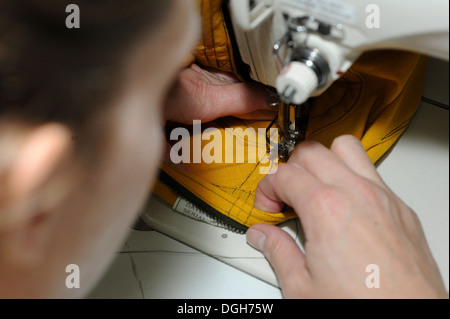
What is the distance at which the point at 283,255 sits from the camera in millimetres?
578

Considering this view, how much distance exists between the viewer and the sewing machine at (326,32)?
45 centimetres

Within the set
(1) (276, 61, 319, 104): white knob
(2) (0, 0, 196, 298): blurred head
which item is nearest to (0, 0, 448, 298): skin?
(2) (0, 0, 196, 298): blurred head

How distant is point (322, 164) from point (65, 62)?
1.06ft

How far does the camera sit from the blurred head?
340 millimetres

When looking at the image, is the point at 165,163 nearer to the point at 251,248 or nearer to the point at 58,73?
the point at 251,248

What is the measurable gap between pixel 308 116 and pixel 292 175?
17 cm

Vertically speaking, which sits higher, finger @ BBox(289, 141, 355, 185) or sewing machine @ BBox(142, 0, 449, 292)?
sewing machine @ BBox(142, 0, 449, 292)

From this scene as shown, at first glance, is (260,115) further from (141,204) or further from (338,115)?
(141,204)

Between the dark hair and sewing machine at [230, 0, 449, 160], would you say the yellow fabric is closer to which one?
sewing machine at [230, 0, 449, 160]

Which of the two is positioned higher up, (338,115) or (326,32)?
(326,32)

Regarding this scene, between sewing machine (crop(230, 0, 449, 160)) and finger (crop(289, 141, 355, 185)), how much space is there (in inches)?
3.1

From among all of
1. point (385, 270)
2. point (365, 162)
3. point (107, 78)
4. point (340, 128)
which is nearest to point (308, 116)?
point (340, 128)

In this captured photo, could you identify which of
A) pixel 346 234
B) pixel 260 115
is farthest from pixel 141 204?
pixel 260 115

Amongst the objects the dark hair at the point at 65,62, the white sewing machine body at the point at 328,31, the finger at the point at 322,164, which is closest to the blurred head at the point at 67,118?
the dark hair at the point at 65,62
